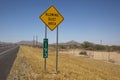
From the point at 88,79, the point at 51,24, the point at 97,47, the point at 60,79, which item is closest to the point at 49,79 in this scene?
the point at 60,79

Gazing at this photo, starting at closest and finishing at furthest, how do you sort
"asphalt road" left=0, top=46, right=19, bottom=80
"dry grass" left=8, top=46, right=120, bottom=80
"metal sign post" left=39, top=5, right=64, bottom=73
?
"dry grass" left=8, top=46, right=120, bottom=80, "metal sign post" left=39, top=5, right=64, bottom=73, "asphalt road" left=0, top=46, right=19, bottom=80

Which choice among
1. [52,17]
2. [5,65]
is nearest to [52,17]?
[52,17]

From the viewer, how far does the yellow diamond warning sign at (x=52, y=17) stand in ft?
45.3

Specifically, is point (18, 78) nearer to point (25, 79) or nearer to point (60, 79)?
point (25, 79)

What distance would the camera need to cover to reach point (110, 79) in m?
13.2

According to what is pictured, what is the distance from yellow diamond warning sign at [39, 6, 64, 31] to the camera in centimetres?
1381

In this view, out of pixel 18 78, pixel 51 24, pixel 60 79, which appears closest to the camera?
pixel 60 79

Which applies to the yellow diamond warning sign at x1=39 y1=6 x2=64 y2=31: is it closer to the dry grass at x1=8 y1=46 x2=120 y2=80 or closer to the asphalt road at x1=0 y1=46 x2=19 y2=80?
the dry grass at x1=8 y1=46 x2=120 y2=80

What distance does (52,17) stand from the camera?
13.9 meters

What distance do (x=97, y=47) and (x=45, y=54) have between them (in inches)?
2948

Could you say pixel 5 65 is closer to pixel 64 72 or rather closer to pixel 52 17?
pixel 64 72

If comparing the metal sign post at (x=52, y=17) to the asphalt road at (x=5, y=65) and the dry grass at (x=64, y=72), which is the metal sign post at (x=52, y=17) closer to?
the dry grass at (x=64, y=72)

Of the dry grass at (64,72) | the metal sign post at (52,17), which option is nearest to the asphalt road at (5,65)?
the dry grass at (64,72)

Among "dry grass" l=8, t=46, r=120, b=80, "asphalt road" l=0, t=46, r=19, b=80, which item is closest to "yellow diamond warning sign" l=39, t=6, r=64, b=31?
"dry grass" l=8, t=46, r=120, b=80
